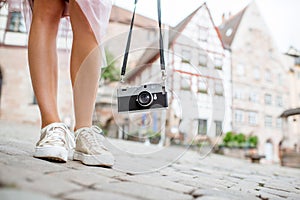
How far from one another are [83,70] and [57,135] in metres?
0.14

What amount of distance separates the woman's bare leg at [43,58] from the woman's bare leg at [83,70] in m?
0.05

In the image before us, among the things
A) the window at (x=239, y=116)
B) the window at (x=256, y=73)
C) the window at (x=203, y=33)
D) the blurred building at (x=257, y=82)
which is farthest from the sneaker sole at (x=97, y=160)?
the window at (x=256, y=73)

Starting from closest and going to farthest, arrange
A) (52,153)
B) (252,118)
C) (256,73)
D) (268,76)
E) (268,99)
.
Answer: (52,153) → (252,118) → (256,73) → (268,99) → (268,76)

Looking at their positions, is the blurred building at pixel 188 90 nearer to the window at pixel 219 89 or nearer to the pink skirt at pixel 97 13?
the window at pixel 219 89

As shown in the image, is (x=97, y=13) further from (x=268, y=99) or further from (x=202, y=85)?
(x=268, y=99)

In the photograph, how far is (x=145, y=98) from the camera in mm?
561

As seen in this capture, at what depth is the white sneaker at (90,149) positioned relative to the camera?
0.54 meters

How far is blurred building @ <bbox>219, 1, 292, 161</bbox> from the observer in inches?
270

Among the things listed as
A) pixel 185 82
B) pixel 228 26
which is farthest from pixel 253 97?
pixel 185 82

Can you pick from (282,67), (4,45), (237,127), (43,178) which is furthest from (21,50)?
(282,67)

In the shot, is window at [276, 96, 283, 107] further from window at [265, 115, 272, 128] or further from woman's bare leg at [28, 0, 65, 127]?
woman's bare leg at [28, 0, 65, 127]

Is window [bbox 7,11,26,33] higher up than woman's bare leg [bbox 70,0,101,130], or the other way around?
window [bbox 7,11,26,33]

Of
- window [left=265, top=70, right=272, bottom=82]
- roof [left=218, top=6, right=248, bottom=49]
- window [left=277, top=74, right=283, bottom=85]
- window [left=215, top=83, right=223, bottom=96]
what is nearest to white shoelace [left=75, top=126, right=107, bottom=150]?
window [left=215, top=83, right=223, bottom=96]

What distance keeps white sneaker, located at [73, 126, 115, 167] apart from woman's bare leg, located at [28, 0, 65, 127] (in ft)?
0.20
